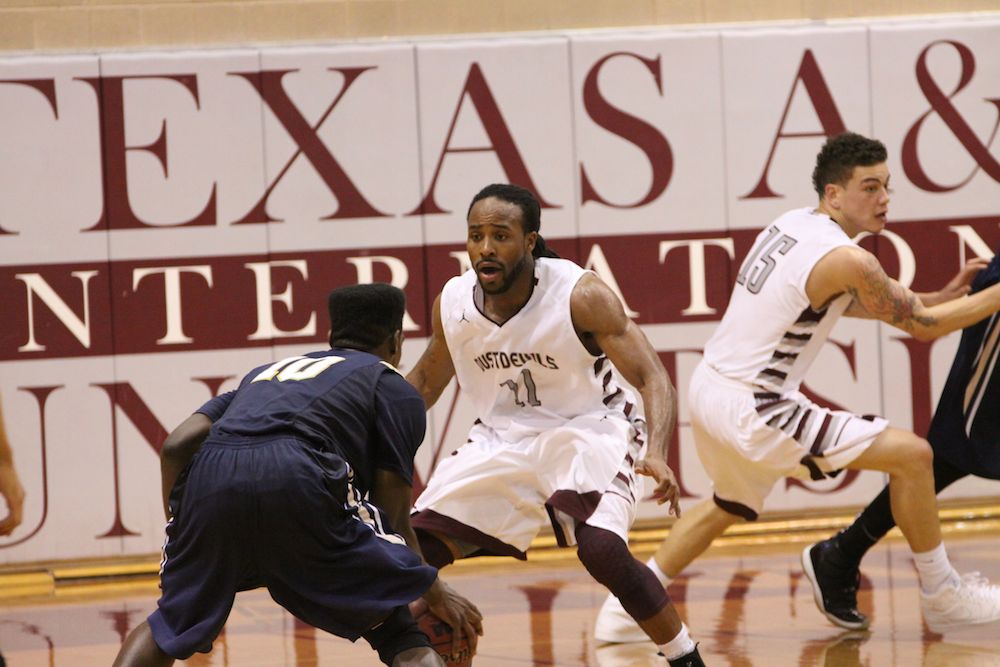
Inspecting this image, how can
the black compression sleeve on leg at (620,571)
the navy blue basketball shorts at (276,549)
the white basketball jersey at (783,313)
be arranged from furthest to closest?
the white basketball jersey at (783,313) < the black compression sleeve on leg at (620,571) < the navy blue basketball shorts at (276,549)

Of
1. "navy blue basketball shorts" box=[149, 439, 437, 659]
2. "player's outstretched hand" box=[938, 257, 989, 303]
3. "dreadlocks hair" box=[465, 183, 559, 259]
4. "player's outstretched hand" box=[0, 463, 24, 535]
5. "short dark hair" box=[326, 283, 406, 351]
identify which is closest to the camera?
"navy blue basketball shorts" box=[149, 439, 437, 659]

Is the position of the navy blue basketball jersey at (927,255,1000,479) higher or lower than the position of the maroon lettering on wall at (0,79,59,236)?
lower

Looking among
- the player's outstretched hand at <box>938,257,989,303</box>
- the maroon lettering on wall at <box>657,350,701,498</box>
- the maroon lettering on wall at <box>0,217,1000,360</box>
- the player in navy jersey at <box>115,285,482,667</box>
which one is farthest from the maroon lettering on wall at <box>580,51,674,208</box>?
the player in navy jersey at <box>115,285,482,667</box>

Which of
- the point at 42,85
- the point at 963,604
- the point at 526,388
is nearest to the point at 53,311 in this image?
the point at 42,85

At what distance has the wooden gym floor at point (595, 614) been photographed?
5555 millimetres

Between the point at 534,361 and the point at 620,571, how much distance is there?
0.75 meters

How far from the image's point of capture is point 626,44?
7977 millimetres

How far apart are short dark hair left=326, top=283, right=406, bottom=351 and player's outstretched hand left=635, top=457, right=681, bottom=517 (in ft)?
2.89

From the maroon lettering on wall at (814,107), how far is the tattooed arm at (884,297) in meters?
2.60

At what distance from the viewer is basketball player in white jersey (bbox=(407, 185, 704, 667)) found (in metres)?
4.81

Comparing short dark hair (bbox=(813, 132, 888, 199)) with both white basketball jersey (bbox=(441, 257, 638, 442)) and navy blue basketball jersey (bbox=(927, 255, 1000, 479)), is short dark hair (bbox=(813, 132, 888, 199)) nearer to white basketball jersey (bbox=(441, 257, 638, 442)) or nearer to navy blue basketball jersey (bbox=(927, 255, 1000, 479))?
navy blue basketball jersey (bbox=(927, 255, 1000, 479))

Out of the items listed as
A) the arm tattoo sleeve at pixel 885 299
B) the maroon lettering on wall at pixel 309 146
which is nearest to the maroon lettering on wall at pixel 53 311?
the maroon lettering on wall at pixel 309 146

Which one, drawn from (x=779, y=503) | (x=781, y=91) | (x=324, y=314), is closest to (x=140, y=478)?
(x=324, y=314)

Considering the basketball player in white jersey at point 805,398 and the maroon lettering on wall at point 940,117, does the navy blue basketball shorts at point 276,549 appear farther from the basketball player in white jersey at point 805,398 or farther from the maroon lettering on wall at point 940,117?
the maroon lettering on wall at point 940,117
